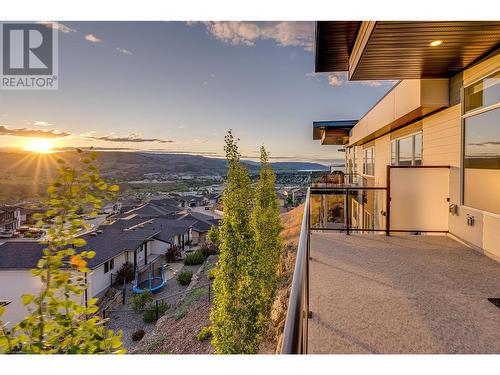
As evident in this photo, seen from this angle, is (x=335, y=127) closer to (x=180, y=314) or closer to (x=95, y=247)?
(x=180, y=314)

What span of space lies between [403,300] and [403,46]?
3.32 metres

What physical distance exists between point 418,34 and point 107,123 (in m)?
18.7

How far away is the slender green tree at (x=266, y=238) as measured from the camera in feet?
24.7

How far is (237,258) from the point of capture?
7.24 m

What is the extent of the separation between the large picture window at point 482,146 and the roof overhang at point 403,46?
0.53 m

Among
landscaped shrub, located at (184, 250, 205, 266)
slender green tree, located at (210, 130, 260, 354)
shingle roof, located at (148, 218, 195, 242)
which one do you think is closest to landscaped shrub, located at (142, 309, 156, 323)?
landscaped shrub, located at (184, 250, 205, 266)

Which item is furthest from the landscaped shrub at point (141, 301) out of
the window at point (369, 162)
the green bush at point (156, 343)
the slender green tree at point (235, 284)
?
the window at point (369, 162)

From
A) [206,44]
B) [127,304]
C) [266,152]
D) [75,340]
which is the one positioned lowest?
[127,304]

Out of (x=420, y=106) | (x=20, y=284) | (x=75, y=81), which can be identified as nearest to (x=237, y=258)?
(x=420, y=106)

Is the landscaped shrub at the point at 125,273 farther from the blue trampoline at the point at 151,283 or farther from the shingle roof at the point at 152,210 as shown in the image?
the shingle roof at the point at 152,210

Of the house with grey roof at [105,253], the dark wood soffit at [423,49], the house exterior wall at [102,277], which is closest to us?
the dark wood soffit at [423,49]

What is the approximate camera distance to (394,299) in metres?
3.06

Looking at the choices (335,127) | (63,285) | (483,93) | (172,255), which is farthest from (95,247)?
(483,93)
